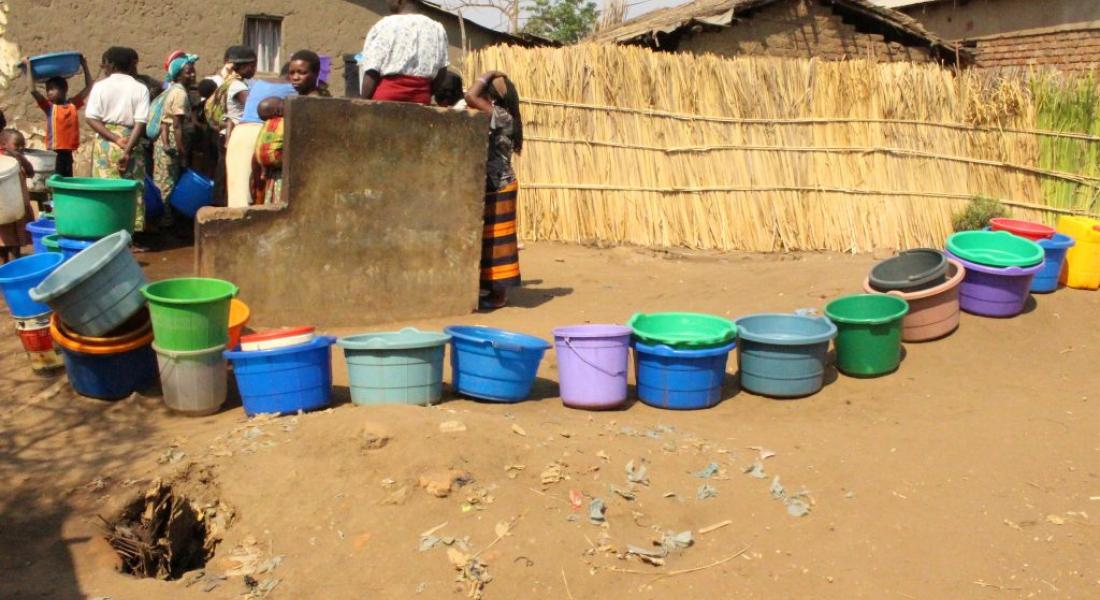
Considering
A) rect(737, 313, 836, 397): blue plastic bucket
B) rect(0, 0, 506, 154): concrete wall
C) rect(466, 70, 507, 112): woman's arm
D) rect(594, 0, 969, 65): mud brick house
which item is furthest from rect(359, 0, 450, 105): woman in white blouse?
rect(0, 0, 506, 154): concrete wall

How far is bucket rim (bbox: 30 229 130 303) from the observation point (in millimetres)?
5047

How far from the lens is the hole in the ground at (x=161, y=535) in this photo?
4254 millimetres

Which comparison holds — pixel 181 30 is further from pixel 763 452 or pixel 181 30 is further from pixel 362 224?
pixel 763 452

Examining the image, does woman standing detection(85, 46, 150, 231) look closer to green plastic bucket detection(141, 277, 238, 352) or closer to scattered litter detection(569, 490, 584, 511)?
green plastic bucket detection(141, 277, 238, 352)

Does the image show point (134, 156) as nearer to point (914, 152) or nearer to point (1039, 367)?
point (1039, 367)

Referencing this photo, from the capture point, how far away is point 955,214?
38.0 ft

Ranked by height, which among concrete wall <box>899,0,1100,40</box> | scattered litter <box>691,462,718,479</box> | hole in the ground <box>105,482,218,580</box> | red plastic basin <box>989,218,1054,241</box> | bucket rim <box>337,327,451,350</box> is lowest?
hole in the ground <box>105,482,218,580</box>

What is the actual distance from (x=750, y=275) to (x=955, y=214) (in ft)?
12.7

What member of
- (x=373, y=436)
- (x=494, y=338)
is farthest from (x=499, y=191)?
(x=373, y=436)

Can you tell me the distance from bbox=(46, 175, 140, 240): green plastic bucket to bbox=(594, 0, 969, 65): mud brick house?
7112 mm

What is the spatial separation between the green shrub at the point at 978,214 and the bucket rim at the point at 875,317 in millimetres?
5282

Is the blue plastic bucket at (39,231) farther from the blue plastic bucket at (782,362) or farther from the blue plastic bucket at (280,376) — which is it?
the blue plastic bucket at (782,362)

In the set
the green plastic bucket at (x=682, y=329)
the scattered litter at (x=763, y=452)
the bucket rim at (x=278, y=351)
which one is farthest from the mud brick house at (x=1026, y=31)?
the bucket rim at (x=278, y=351)

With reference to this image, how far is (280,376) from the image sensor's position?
16.5ft
